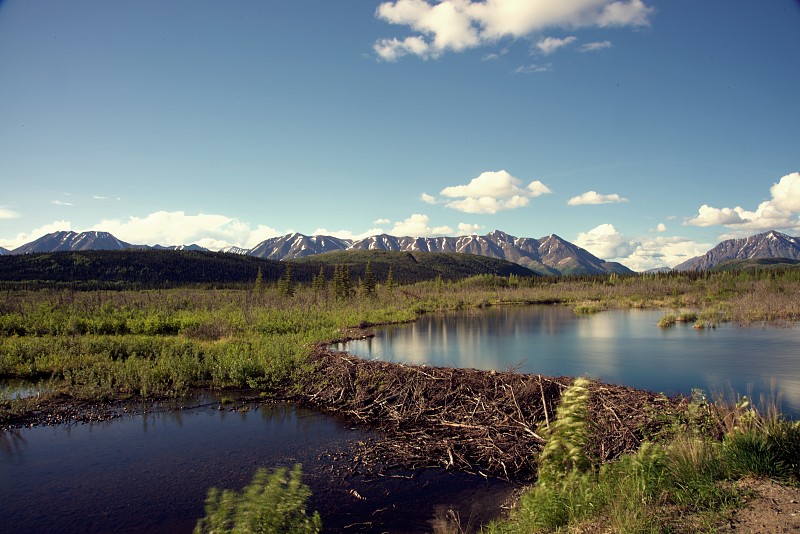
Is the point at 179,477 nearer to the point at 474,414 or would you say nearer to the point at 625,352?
the point at 474,414

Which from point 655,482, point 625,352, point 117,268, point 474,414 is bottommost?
point 625,352

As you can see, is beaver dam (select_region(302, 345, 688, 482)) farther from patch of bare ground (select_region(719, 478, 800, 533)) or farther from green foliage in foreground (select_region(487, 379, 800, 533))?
patch of bare ground (select_region(719, 478, 800, 533))

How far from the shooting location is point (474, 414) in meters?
14.3

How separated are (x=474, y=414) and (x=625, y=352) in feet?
70.4

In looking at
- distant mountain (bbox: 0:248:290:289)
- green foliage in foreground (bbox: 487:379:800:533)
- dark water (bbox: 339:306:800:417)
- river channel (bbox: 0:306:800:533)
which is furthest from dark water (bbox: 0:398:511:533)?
distant mountain (bbox: 0:248:290:289)

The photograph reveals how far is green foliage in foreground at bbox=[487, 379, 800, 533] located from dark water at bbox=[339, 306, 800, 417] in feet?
25.9

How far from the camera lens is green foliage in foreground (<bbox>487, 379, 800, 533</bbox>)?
6008 millimetres

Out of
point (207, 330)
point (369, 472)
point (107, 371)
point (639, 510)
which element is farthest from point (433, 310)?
point (639, 510)

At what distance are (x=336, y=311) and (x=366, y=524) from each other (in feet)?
145

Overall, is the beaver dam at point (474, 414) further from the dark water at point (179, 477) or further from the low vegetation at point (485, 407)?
the dark water at point (179, 477)

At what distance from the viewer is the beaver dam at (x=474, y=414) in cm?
1188

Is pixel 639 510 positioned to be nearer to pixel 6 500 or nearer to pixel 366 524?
pixel 366 524

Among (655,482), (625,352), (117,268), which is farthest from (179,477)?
(117,268)

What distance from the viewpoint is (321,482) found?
446 inches
